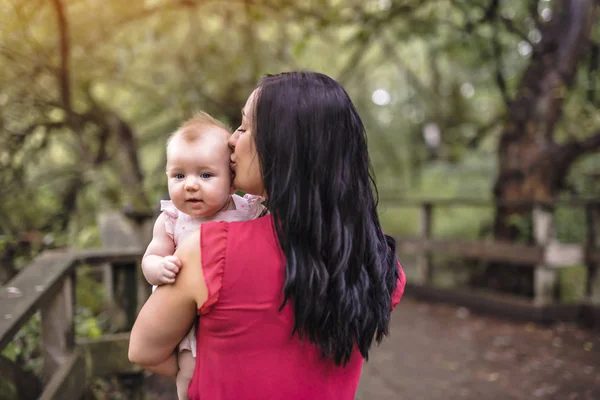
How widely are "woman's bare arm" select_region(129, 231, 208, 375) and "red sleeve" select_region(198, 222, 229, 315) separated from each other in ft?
0.04

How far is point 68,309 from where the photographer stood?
266cm

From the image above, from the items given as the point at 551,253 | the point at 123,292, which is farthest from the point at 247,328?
the point at 551,253

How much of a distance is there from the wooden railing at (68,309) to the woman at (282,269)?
2.21ft

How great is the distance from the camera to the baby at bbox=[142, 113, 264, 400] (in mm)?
1452

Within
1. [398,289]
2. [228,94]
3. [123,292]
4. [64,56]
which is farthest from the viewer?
[228,94]

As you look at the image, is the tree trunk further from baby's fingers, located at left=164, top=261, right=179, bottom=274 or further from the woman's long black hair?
baby's fingers, located at left=164, top=261, right=179, bottom=274

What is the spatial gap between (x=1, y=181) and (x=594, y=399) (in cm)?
437

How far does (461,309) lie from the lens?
6906mm

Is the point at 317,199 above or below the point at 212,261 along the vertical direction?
above

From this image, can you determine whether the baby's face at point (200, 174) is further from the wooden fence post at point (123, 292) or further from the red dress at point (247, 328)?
the wooden fence post at point (123, 292)

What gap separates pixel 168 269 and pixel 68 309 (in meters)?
1.59

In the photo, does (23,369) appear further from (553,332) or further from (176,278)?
(553,332)

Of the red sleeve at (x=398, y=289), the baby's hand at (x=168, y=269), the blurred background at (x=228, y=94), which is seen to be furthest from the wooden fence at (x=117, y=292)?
the red sleeve at (x=398, y=289)

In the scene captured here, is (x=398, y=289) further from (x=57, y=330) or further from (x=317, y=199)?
(x=57, y=330)
